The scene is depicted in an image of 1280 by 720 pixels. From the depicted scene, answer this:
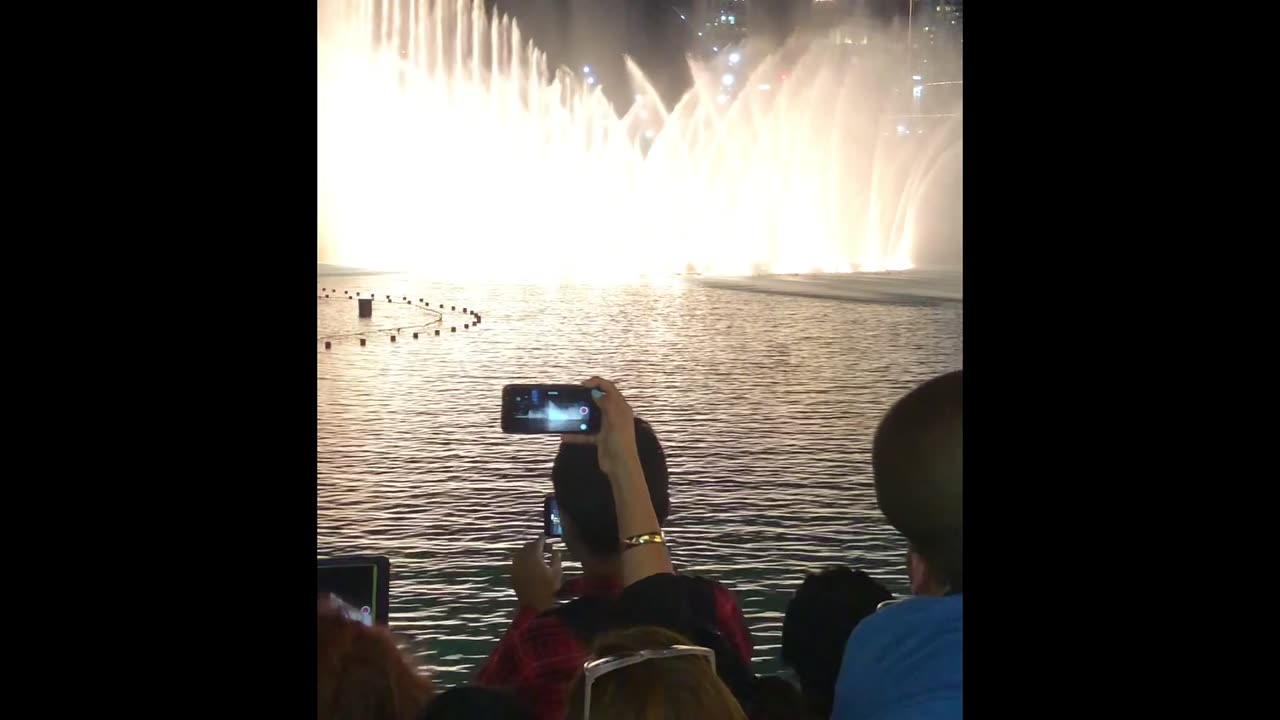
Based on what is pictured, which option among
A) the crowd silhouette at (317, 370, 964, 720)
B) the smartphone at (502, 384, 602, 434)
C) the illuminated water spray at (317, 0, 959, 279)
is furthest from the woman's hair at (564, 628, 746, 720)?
the illuminated water spray at (317, 0, 959, 279)

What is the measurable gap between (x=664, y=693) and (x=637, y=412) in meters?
4.98

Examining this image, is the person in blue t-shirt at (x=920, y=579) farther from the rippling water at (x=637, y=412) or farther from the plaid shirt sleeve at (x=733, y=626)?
the rippling water at (x=637, y=412)

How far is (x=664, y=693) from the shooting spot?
1126mm

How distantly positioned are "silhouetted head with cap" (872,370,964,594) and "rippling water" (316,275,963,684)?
2935 millimetres

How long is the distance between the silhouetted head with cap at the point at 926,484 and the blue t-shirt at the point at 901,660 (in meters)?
0.18

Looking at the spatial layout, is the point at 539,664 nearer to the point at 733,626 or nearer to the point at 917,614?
the point at 733,626

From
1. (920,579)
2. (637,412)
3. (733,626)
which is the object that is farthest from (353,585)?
(637,412)

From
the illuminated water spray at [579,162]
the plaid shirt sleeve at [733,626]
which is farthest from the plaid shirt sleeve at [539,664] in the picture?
the illuminated water spray at [579,162]
